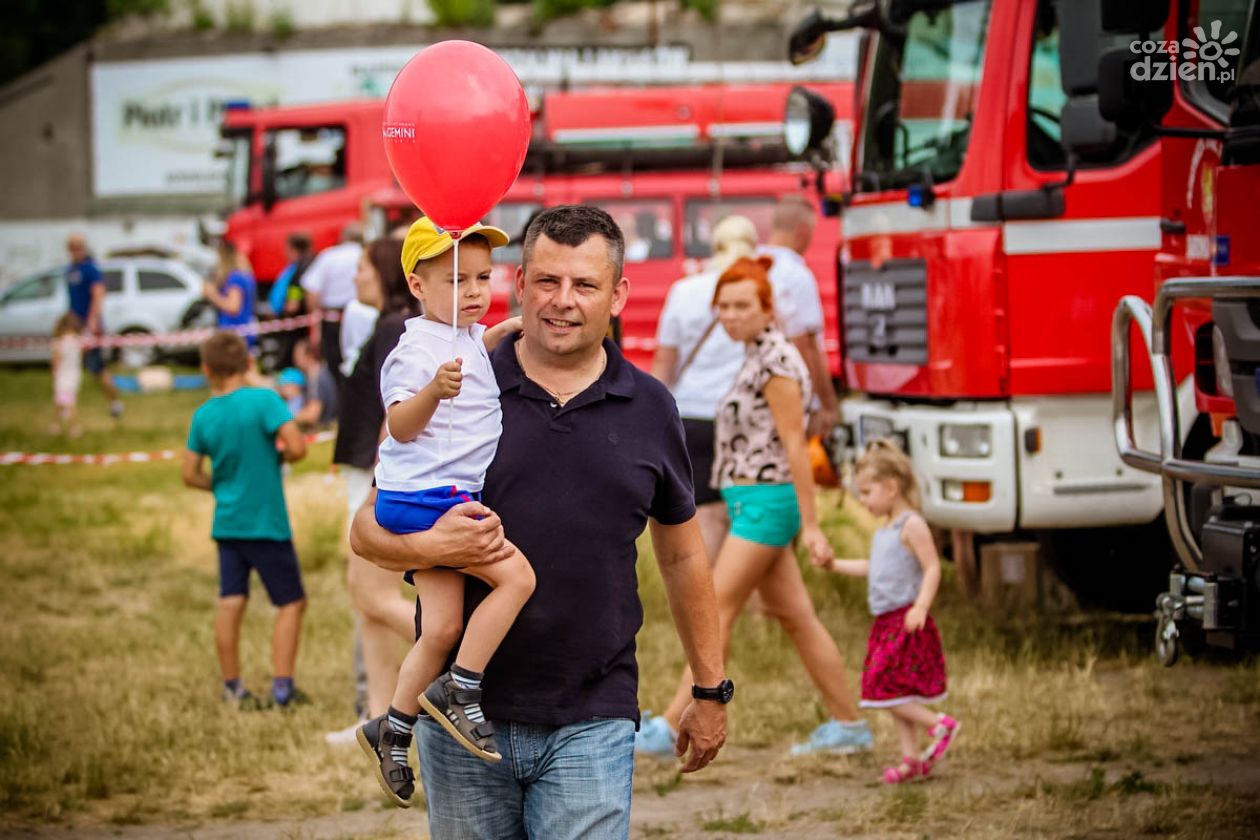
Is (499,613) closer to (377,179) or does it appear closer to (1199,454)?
(1199,454)

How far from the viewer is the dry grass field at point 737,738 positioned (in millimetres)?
6398

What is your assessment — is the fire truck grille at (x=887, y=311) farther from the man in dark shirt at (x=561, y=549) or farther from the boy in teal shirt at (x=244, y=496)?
the man in dark shirt at (x=561, y=549)

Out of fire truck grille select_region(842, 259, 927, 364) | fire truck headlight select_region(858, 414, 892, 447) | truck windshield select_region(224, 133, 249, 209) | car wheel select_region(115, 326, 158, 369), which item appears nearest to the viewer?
fire truck grille select_region(842, 259, 927, 364)

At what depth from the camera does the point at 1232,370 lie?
226 inches

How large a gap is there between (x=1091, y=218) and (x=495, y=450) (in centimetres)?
468

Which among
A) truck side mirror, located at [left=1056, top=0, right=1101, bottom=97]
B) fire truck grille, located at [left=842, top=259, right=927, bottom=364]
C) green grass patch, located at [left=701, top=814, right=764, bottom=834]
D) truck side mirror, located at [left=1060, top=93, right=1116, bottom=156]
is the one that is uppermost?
truck side mirror, located at [left=1056, top=0, right=1101, bottom=97]

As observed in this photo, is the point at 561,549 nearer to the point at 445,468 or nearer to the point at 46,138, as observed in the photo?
the point at 445,468

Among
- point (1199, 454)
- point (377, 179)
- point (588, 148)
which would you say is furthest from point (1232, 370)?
point (377, 179)

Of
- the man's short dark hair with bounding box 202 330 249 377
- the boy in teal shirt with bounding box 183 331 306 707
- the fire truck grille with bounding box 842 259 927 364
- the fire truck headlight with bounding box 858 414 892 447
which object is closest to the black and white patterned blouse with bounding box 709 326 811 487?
the fire truck grille with bounding box 842 259 927 364

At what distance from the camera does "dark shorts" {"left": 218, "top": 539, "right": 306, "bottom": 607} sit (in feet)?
26.6

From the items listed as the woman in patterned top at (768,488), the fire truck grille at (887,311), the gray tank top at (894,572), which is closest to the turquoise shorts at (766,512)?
the woman in patterned top at (768,488)

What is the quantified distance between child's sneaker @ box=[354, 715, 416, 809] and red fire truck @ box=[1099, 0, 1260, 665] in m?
2.71

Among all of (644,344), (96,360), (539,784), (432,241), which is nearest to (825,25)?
(432,241)

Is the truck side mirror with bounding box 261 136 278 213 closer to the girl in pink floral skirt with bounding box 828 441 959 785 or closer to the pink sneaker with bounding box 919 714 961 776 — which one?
the girl in pink floral skirt with bounding box 828 441 959 785
